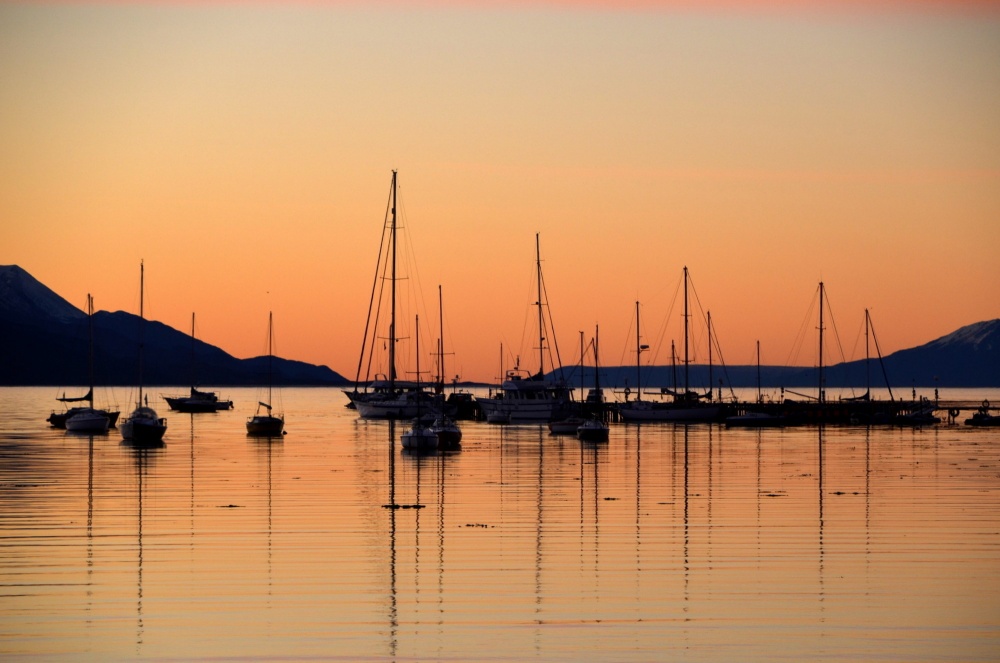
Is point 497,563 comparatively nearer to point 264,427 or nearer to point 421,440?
point 421,440

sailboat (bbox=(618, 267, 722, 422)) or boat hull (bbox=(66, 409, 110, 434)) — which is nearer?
boat hull (bbox=(66, 409, 110, 434))

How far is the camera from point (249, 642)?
22.0 m

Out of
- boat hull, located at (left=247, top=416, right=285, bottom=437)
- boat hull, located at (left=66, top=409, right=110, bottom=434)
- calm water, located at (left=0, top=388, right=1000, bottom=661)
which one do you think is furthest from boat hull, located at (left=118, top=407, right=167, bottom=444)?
calm water, located at (left=0, top=388, right=1000, bottom=661)

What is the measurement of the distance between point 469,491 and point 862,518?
48.9ft

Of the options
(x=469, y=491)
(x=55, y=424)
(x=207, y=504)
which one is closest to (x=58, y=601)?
(x=207, y=504)

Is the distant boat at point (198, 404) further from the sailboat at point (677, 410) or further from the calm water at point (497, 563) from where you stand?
the calm water at point (497, 563)

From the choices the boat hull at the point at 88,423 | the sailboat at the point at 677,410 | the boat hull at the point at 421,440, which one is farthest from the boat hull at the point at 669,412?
the boat hull at the point at 421,440

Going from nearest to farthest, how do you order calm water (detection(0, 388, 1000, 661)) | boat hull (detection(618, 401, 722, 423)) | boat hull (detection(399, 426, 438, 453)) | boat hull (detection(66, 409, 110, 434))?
1. calm water (detection(0, 388, 1000, 661))
2. boat hull (detection(399, 426, 438, 453))
3. boat hull (detection(66, 409, 110, 434))
4. boat hull (detection(618, 401, 722, 423))

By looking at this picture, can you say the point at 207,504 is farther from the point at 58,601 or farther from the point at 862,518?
A: the point at 862,518

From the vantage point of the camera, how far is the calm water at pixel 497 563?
73.0ft

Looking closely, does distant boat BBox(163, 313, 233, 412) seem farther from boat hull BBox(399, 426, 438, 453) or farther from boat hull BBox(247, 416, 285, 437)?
boat hull BBox(399, 426, 438, 453)

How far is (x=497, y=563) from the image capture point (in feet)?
99.5

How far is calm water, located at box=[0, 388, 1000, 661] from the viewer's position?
22250mm

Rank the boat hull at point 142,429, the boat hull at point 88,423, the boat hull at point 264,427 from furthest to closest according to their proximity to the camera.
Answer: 1. the boat hull at point 88,423
2. the boat hull at point 264,427
3. the boat hull at point 142,429
